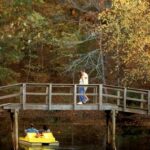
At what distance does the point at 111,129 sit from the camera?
104ft

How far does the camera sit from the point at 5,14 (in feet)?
127

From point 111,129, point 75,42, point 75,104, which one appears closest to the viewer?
point 75,104

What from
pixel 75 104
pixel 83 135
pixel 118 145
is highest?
pixel 75 104

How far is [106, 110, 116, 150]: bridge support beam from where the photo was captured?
3034cm

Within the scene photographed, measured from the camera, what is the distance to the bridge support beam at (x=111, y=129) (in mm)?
30341

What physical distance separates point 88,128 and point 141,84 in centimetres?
527

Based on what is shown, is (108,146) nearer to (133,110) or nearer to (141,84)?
(133,110)

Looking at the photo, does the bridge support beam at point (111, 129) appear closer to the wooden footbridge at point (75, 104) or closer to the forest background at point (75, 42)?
the wooden footbridge at point (75, 104)

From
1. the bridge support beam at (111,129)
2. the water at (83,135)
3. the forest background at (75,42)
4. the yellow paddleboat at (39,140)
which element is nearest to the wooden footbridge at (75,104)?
the bridge support beam at (111,129)

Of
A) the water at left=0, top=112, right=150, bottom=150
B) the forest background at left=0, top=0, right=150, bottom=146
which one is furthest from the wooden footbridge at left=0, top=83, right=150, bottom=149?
the forest background at left=0, top=0, right=150, bottom=146

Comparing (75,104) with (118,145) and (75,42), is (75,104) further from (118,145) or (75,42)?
(75,42)

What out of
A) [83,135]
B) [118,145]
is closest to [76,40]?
[83,135]

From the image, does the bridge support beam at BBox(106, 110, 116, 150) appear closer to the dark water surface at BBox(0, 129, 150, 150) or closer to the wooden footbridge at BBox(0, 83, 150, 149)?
the wooden footbridge at BBox(0, 83, 150, 149)

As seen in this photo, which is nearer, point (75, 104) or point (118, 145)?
point (75, 104)
